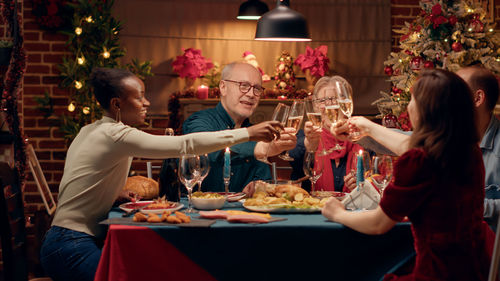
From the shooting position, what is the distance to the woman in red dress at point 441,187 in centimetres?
171

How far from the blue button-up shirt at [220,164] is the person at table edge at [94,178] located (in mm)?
623

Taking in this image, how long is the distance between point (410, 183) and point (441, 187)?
0.10 meters

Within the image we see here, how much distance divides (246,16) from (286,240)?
3.29m

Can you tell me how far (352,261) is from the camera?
2.01 meters

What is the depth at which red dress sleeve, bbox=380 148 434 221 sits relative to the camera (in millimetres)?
1698

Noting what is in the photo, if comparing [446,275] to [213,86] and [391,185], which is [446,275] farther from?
[213,86]

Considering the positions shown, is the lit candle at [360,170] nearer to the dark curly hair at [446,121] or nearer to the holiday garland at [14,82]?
the dark curly hair at [446,121]

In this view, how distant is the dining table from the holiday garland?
264 cm

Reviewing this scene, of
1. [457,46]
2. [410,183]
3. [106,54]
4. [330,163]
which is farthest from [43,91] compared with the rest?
[410,183]

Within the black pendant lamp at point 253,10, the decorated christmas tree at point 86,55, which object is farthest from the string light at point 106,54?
the black pendant lamp at point 253,10

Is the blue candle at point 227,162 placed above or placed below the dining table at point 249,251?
above

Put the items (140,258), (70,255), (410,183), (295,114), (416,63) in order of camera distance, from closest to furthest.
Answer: (410,183) → (140,258) → (70,255) → (295,114) → (416,63)

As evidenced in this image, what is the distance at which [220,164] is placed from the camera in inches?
125

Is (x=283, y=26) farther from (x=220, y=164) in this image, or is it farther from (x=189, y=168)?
(x=189, y=168)
